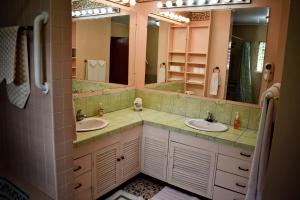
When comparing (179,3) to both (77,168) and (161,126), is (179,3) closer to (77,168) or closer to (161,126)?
(161,126)

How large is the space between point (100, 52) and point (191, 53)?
1105 mm

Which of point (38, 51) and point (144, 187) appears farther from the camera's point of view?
→ point (144, 187)

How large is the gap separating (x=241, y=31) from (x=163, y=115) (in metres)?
1.28

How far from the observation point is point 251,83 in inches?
95.4

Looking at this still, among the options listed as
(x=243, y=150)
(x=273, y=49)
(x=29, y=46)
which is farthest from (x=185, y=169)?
(x=29, y=46)

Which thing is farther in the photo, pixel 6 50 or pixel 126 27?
pixel 126 27

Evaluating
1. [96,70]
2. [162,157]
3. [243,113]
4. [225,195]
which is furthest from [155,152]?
[96,70]

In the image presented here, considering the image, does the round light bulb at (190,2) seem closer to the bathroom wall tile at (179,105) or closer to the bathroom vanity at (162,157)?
the bathroom wall tile at (179,105)

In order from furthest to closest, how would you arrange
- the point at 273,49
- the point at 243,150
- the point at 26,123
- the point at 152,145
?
the point at 152,145 < the point at 273,49 < the point at 243,150 < the point at 26,123

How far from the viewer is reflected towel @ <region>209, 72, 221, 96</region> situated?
2.61m

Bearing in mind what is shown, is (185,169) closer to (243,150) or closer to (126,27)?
(243,150)

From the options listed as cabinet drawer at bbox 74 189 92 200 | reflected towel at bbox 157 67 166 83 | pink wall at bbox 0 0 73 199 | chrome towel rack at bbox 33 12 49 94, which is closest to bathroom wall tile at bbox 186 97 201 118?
reflected towel at bbox 157 67 166 83

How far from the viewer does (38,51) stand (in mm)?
1464

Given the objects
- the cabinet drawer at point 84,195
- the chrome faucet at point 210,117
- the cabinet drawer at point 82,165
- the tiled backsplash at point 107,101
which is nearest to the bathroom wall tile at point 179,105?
the chrome faucet at point 210,117
